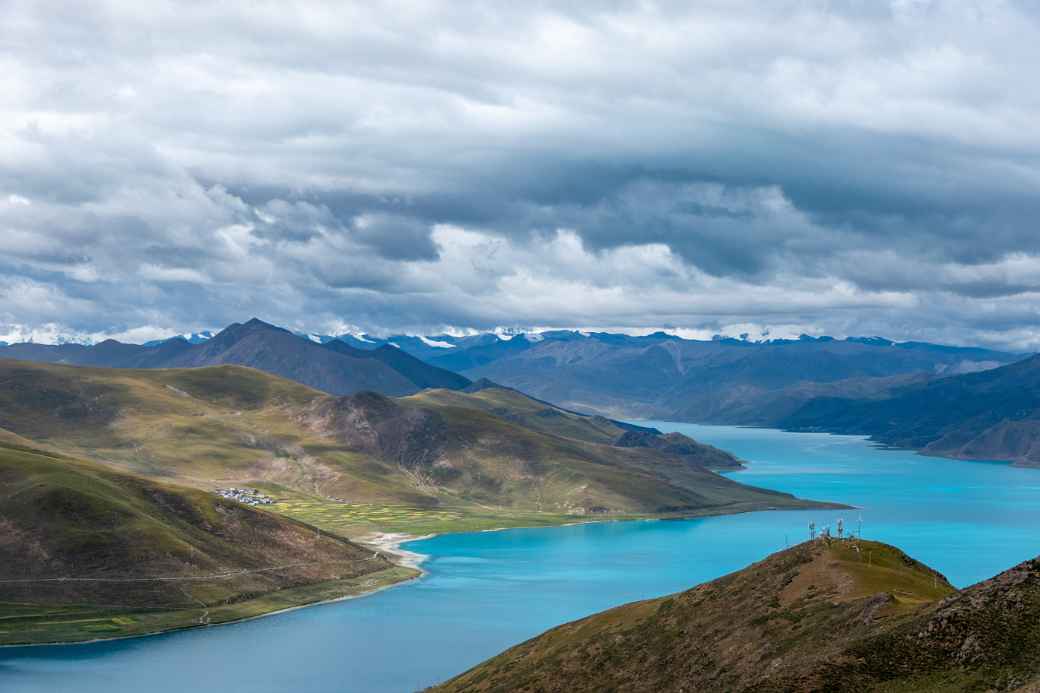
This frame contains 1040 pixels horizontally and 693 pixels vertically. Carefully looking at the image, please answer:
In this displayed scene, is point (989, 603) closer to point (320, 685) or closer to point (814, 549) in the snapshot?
point (814, 549)

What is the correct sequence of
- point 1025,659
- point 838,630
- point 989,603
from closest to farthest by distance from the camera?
point 1025,659 < point 989,603 < point 838,630

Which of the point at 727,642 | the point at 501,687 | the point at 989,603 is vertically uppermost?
the point at 989,603

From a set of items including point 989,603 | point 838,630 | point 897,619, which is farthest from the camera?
point 838,630

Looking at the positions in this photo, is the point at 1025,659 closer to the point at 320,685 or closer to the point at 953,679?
the point at 953,679

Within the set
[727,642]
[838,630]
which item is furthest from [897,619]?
[727,642]

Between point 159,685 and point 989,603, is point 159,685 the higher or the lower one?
the lower one

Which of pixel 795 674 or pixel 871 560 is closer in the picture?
pixel 795 674
